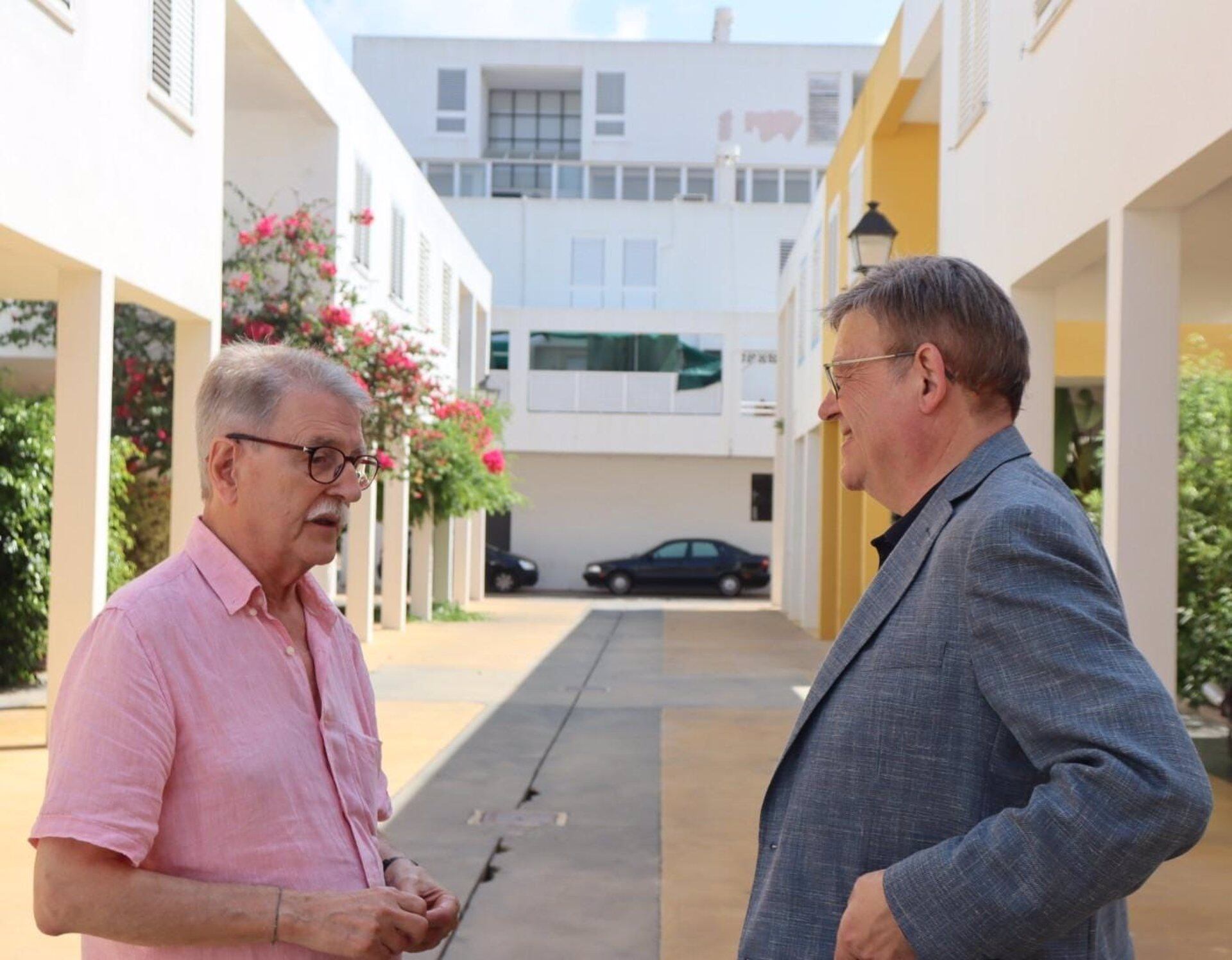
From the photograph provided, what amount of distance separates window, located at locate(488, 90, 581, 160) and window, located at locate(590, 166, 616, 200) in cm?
124

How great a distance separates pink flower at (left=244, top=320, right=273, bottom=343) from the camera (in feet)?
52.0

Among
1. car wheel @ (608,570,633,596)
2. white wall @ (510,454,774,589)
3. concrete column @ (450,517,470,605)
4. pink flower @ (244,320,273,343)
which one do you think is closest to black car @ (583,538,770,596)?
car wheel @ (608,570,633,596)

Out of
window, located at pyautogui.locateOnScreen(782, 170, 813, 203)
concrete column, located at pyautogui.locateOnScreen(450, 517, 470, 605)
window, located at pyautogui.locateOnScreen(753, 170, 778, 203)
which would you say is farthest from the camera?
window, located at pyautogui.locateOnScreen(753, 170, 778, 203)

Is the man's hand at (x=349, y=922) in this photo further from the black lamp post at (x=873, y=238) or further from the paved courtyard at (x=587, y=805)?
the black lamp post at (x=873, y=238)

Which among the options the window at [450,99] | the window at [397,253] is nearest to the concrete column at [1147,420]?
the window at [397,253]

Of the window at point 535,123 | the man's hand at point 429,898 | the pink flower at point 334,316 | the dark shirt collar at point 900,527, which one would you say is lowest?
the man's hand at point 429,898

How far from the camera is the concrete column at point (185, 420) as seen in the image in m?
12.0

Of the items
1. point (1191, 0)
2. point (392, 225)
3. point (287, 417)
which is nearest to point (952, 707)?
point (287, 417)

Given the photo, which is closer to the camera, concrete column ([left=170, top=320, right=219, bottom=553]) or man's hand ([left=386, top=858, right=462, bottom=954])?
man's hand ([left=386, top=858, right=462, bottom=954])

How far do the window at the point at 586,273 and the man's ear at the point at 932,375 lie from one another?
1542 inches

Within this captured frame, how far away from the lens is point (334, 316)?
16500 millimetres

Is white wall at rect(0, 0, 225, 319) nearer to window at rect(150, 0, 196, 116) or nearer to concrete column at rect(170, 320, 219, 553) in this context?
window at rect(150, 0, 196, 116)

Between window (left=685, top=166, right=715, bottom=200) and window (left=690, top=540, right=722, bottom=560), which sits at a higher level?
window (left=685, top=166, right=715, bottom=200)

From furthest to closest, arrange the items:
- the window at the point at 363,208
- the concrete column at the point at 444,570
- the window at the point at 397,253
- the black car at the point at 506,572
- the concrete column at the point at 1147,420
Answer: the black car at the point at 506,572
the concrete column at the point at 444,570
the window at the point at 397,253
the window at the point at 363,208
the concrete column at the point at 1147,420
